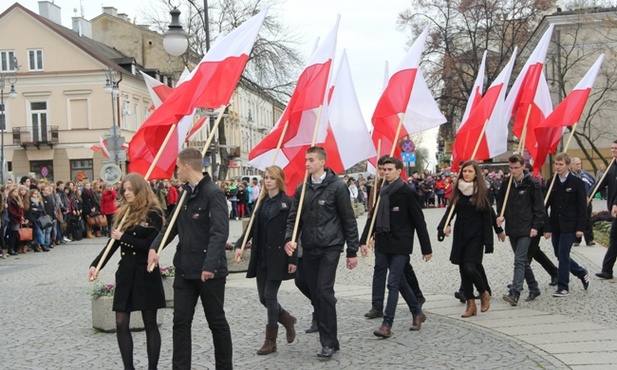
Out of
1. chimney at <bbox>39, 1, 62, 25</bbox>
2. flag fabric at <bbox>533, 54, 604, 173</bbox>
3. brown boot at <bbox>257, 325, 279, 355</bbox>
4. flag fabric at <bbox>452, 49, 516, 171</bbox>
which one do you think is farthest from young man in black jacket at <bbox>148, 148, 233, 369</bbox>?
chimney at <bbox>39, 1, 62, 25</bbox>

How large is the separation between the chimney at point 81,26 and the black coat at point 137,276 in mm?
56992

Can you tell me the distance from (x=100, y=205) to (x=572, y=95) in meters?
17.3

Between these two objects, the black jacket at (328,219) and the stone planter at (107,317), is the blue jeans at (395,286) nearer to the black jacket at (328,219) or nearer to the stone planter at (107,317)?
the black jacket at (328,219)

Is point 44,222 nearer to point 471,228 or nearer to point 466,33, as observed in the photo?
point 471,228

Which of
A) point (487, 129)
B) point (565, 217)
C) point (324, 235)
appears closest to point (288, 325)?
point (324, 235)

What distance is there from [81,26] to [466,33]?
2889 centimetres

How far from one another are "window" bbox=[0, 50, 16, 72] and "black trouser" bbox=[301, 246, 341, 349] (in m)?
51.8

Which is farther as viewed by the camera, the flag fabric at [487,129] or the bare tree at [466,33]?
the bare tree at [466,33]

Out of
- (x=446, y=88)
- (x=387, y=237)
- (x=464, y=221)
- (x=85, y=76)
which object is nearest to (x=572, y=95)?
(x=464, y=221)

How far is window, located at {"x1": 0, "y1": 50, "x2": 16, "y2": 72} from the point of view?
182 ft

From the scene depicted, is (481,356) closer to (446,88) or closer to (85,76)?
(446,88)

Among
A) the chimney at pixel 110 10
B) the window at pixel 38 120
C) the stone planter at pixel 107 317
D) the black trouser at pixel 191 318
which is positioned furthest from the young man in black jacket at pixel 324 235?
the chimney at pixel 110 10

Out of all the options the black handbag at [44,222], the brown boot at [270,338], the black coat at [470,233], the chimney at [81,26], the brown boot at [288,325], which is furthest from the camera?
the chimney at [81,26]

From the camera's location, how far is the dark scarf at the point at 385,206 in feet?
29.1
